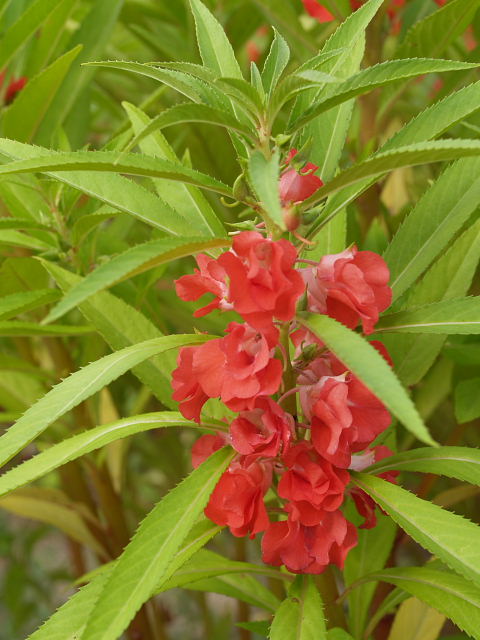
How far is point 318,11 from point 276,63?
2.25ft

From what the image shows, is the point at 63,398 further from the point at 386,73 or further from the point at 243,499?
the point at 386,73

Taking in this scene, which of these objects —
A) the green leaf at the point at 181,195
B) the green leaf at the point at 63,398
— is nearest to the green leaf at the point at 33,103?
the green leaf at the point at 181,195

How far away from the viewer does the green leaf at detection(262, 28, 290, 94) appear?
1.93ft

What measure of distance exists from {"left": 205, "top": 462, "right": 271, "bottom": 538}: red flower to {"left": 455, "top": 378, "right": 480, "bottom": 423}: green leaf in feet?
1.01

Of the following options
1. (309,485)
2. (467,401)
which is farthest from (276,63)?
(467,401)

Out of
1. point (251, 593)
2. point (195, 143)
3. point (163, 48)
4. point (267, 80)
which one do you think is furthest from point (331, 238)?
point (163, 48)

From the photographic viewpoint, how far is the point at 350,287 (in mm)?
560

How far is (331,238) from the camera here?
76 centimetres

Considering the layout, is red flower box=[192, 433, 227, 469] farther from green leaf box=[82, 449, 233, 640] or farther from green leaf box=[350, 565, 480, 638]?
green leaf box=[350, 565, 480, 638]

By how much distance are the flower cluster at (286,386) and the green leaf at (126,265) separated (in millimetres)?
34

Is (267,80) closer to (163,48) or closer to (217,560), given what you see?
(217,560)

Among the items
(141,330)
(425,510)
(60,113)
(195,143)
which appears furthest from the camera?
(195,143)

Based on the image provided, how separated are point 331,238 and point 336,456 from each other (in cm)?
25

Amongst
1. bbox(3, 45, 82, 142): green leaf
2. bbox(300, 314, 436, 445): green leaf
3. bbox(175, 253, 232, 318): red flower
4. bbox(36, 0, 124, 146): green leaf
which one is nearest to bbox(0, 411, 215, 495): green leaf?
bbox(175, 253, 232, 318): red flower
